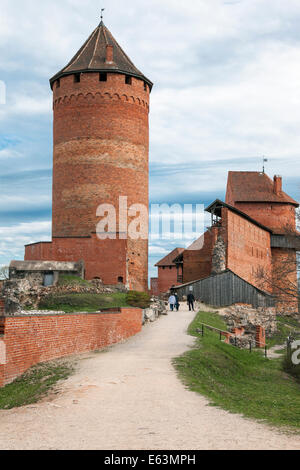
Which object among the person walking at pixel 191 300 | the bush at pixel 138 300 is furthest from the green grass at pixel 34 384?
the person walking at pixel 191 300

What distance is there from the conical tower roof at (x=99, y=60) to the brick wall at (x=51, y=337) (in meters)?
20.7

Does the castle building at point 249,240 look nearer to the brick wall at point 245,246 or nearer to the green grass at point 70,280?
the brick wall at point 245,246

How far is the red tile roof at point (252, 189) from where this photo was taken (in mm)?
45125

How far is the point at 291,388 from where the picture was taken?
1437cm

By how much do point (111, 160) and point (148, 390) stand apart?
25.1m

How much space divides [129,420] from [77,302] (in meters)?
16.5

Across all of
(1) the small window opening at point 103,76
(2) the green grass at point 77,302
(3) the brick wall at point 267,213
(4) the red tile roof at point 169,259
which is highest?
(1) the small window opening at point 103,76

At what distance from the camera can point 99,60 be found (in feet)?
110

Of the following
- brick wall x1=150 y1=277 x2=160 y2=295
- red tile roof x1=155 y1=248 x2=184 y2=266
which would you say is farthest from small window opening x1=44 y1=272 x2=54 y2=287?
brick wall x1=150 y1=277 x2=160 y2=295

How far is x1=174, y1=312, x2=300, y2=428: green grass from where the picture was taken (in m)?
8.59

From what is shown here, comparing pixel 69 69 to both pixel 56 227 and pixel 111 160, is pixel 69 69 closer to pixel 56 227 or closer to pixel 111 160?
pixel 111 160

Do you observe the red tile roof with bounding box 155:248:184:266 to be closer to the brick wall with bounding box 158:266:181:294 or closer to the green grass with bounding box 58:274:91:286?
the brick wall with bounding box 158:266:181:294

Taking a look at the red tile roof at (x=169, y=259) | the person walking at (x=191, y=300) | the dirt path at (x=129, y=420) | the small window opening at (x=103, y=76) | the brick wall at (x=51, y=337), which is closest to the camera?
the dirt path at (x=129, y=420)

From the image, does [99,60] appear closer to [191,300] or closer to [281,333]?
[191,300]
